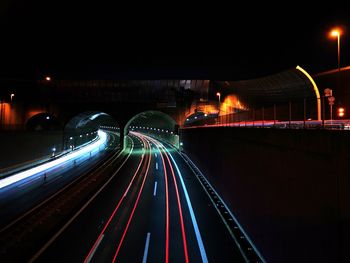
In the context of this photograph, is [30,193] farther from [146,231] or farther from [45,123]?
[45,123]

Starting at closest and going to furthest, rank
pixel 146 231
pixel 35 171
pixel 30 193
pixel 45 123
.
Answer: pixel 146 231 < pixel 30 193 < pixel 35 171 < pixel 45 123

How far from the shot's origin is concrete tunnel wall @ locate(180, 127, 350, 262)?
6.43 m

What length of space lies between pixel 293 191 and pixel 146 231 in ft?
33.6

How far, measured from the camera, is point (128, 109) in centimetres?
5716

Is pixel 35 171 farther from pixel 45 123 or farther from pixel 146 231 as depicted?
pixel 45 123

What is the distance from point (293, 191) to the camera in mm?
8758

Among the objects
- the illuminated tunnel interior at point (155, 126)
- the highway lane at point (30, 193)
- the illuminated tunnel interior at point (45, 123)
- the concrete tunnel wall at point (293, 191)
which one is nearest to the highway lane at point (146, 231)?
the concrete tunnel wall at point (293, 191)

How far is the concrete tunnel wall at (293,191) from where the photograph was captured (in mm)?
6434

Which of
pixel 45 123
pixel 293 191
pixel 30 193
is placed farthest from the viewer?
pixel 45 123

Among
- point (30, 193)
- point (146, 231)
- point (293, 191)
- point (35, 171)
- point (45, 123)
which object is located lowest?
point (146, 231)

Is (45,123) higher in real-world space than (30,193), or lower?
higher

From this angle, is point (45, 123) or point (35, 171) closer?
point (35, 171)

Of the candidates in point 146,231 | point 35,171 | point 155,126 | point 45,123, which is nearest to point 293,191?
point 146,231

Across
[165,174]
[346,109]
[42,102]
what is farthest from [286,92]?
[42,102]
